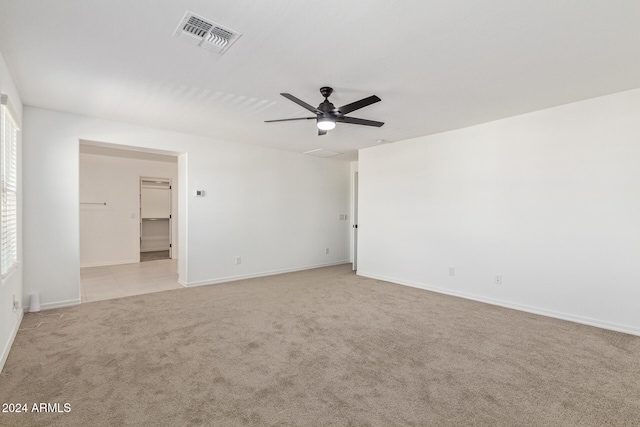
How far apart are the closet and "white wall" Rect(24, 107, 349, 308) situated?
4.38m

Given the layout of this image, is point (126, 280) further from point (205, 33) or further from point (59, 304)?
point (205, 33)

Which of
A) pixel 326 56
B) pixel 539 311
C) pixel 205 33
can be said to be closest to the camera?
pixel 205 33

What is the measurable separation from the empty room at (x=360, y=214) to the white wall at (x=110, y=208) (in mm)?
1524

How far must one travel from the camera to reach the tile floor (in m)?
4.75

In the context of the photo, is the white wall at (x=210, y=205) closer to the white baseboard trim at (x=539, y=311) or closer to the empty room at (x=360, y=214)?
the empty room at (x=360, y=214)

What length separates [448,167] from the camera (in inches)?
189

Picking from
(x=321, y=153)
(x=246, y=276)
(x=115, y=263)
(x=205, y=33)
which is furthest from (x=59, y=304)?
(x=321, y=153)

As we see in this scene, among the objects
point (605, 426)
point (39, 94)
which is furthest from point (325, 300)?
point (39, 94)

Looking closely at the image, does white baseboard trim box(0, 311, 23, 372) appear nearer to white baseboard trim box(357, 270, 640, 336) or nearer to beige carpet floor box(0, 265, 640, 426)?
beige carpet floor box(0, 265, 640, 426)

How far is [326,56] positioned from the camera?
2510mm

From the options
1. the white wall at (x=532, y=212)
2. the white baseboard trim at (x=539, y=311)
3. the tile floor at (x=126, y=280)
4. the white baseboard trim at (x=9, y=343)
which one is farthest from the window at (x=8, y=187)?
the white baseboard trim at (x=539, y=311)

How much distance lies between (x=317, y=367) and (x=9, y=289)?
293 centimetres

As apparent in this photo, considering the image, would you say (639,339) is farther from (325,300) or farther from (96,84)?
(96,84)

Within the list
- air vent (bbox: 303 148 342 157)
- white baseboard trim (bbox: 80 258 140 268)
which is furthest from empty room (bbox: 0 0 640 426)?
white baseboard trim (bbox: 80 258 140 268)
